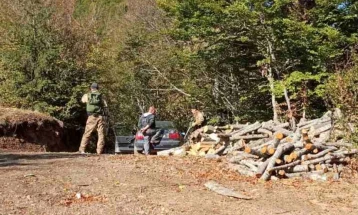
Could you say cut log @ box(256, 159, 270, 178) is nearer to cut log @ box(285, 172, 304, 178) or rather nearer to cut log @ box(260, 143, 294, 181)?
cut log @ box(260, 143, 294, 181)

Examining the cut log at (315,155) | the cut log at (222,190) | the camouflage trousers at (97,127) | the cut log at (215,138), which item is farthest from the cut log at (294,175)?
the camouflage trousers at (97,127)

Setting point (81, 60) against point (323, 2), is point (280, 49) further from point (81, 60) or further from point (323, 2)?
point (81, 60)

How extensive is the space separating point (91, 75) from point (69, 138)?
449 cm

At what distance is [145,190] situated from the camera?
325 inches

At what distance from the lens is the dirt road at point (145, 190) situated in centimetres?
723

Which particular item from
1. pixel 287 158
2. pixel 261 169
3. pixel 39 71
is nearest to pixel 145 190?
pixel 261 169

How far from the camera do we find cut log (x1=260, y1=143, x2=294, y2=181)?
31.8 feet

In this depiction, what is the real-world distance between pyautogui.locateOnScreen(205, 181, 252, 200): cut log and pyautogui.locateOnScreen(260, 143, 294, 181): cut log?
1.21m

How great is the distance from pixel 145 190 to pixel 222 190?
123 cm

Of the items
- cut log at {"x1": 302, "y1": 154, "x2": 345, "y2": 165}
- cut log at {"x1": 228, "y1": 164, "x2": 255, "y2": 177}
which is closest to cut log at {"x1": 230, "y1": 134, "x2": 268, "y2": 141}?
cut log at {"x1": 228, "y1": 164, "x2": 255, "y2": 177}

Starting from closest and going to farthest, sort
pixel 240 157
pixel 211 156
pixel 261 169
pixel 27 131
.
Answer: pixel 261 169
pixel 240 157
pixel 211 156
pixel 27 131

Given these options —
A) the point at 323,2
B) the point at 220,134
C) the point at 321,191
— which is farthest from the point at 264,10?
the point at 321,191

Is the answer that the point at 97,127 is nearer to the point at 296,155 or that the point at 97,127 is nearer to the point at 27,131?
the point at 296,155

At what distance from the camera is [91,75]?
94.7ft
